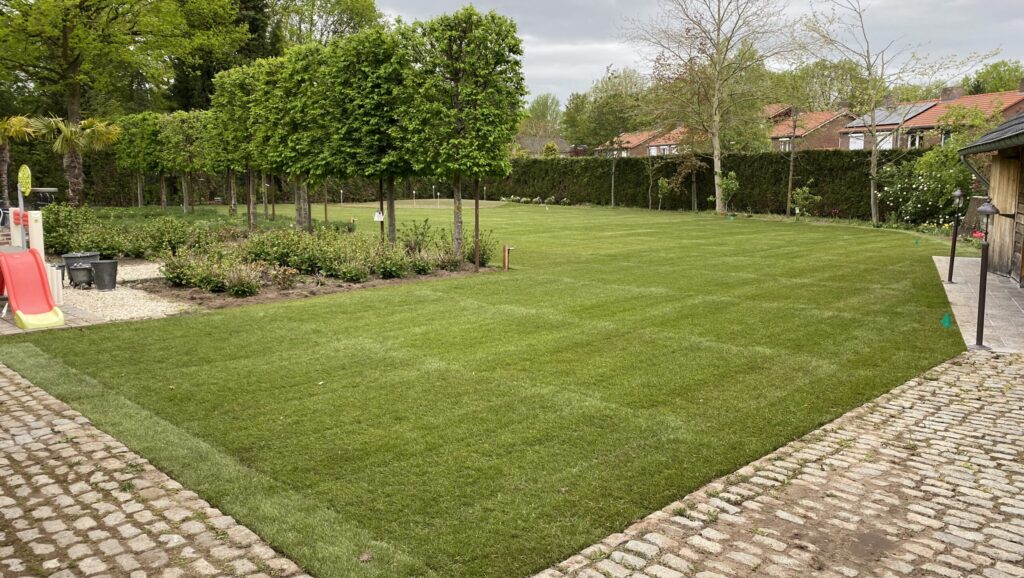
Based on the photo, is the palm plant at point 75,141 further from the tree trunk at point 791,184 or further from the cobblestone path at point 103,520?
the tree trunk at point 791,184

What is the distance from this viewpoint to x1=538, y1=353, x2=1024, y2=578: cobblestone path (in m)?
3.51

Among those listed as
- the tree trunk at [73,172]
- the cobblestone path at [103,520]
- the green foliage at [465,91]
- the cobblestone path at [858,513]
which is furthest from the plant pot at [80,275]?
the tree trunk at [73,172]

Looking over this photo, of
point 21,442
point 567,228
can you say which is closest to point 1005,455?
point 21,442

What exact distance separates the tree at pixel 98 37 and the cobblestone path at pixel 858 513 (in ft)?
85.4

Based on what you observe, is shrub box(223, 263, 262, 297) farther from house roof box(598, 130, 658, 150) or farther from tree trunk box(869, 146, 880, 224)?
house roof box(598, 130, 658, 150)

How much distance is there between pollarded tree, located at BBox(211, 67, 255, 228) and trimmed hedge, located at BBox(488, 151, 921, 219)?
793 inches

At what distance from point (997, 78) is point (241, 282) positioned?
7409 centimetres

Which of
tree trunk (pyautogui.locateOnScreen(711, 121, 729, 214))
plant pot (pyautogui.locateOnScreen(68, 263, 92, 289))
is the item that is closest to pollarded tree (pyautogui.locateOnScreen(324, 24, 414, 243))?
plant pot (pyautogui.locateOnScreen(68, 263, 92, 289))

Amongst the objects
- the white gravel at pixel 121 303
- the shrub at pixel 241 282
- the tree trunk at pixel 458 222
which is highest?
the tree trunk at pixel 458 222

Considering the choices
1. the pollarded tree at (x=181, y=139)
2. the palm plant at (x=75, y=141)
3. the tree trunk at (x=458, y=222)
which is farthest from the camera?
the pollarded tree at (x=181, y=139)

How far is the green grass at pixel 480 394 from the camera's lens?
3.99 m

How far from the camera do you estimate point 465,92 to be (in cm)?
1295

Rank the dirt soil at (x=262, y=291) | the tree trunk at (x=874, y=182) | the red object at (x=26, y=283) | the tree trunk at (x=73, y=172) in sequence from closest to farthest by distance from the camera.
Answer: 1. the red object at (x=26, y=283)
2. the dirt soil at (x=262, y=291)
3. the tree trunk at (x=73, y=172)
4. the tree trunk at (x=874, y=182)

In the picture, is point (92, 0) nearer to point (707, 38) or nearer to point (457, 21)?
point (457, 21)
